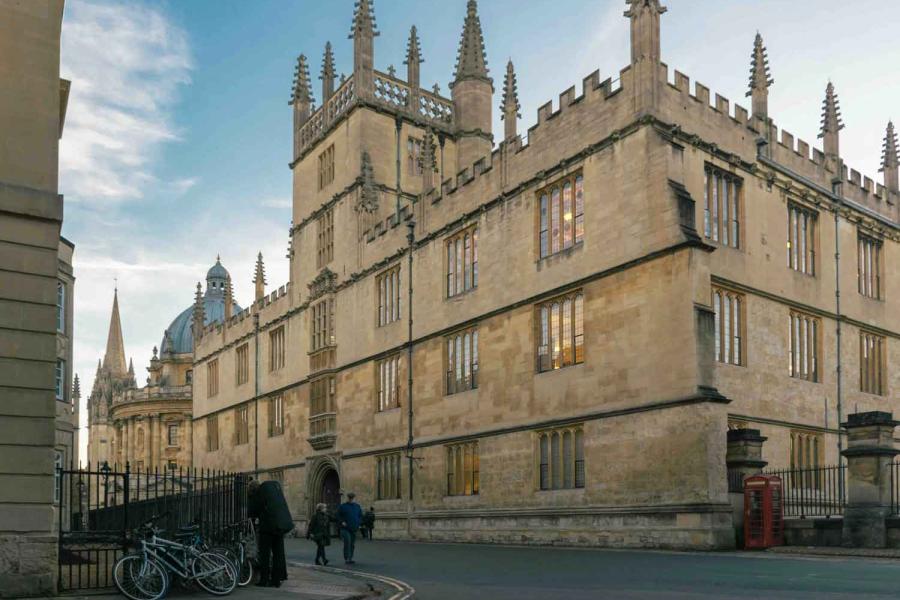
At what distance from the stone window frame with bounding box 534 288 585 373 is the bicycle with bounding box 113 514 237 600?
15160mm

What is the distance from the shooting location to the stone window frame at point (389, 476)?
3569 centimetres

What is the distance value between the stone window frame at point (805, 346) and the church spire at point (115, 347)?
10227 centimetres

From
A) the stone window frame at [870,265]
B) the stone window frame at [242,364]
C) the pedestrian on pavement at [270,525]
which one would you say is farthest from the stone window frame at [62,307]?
the stone window frame at [870,265]

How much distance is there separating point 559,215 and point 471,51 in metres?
14.4

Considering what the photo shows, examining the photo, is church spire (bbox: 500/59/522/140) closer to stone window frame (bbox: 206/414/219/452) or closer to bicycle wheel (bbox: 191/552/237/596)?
bicycle wheel (bbox: 191/552/237/596)

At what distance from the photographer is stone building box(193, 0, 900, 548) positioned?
24531mm

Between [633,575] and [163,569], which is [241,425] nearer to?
[633,575]

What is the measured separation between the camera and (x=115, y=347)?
121 m

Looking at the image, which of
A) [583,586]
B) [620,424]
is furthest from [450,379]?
[583,586]

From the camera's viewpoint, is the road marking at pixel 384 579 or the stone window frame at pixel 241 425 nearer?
the road marking at pixel 384 579

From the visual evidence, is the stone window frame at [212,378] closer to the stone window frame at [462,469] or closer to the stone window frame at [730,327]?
the stone window frame at [462,469]

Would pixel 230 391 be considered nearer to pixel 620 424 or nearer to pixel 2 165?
pixel 620 424

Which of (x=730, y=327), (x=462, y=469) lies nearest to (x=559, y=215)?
(x=730, y=327)

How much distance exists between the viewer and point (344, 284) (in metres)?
40.8
